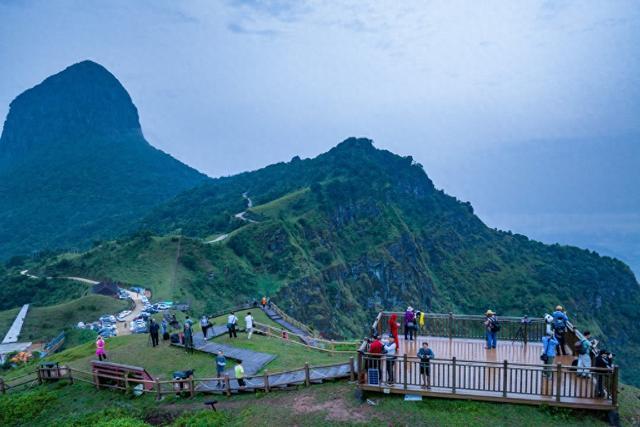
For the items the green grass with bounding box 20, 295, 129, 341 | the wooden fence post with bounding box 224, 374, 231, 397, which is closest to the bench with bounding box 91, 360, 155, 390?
the wooden fence post with bounding box 224, 374, 231, 397

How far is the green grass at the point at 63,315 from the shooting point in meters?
47.6

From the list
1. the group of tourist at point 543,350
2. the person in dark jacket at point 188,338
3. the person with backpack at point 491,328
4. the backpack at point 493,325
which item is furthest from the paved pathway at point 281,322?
the backpack at point 493,325

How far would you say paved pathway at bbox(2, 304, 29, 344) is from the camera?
4594cm

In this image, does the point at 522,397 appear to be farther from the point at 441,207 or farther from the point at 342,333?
the point at 441,207

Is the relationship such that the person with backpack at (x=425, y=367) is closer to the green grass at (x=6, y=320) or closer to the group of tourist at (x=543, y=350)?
the group of tourist at (x=543, y=350)

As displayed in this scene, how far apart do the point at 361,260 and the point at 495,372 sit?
281ft

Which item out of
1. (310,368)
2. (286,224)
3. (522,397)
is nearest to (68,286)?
(286,224)

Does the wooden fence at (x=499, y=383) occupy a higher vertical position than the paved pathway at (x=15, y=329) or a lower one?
higher

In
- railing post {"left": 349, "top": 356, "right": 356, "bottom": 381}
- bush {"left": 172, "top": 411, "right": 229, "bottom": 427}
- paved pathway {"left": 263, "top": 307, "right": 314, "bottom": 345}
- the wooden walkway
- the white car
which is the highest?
railing post {"left": 349, "top": 356, "right": 356, "bottom": 381}

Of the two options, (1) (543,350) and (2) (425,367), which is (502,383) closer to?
(1) (543,350)

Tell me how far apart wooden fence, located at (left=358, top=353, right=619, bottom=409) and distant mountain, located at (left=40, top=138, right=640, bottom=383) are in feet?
167

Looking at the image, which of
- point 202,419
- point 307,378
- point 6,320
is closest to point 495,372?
point 307,378

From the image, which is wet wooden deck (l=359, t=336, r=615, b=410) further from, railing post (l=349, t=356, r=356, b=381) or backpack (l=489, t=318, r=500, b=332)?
railing post (l=349, t=356, r=356, b=381)

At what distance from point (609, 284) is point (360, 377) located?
129 meters
